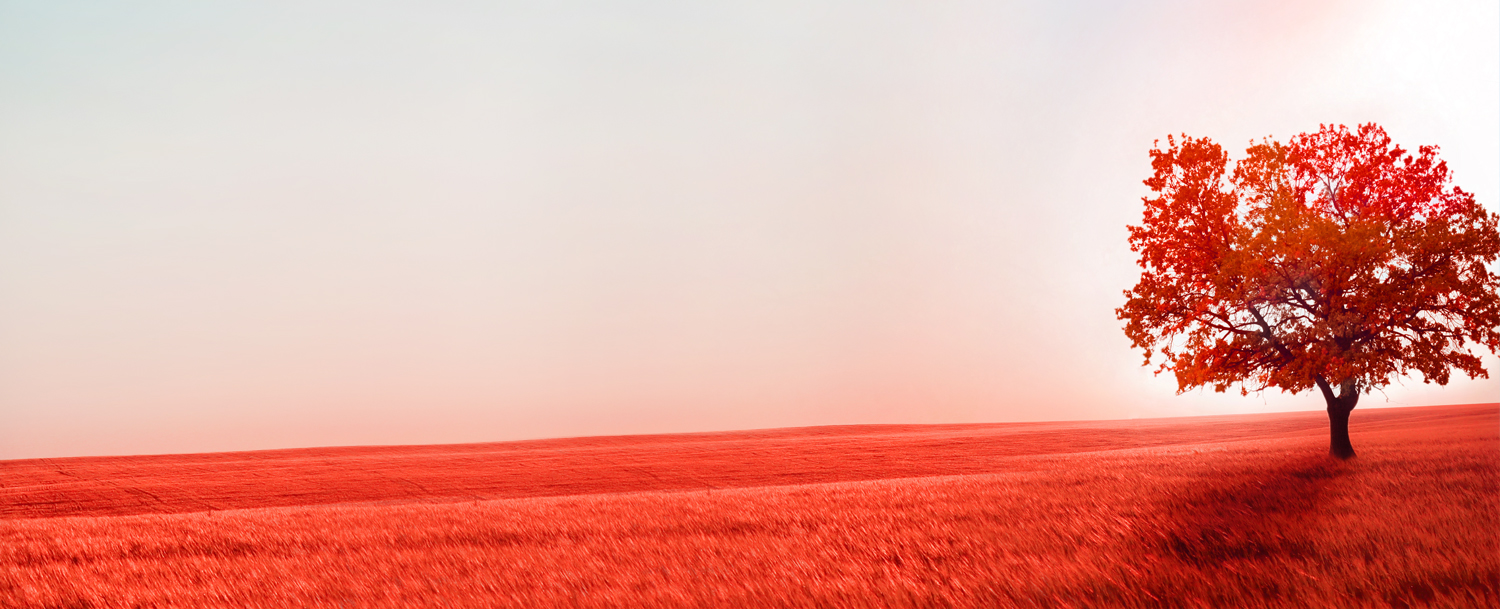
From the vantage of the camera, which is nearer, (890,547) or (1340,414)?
(890,547)

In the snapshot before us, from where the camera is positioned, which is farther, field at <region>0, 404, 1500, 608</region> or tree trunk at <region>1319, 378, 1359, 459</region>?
tree trunk at <region>1319, 378, 1359, 459</region>

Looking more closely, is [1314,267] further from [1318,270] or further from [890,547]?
[890,547]

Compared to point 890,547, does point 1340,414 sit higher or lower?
higher

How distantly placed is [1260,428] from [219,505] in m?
64.5

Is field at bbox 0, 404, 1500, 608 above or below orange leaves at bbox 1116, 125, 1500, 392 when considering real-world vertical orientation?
below

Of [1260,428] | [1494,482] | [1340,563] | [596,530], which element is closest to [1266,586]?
[1340,563]

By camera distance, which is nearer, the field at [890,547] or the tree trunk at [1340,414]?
the field at [890,547]

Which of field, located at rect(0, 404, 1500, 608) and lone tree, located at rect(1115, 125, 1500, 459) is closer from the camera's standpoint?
field, located at rect(0, 404, 1500, 608)

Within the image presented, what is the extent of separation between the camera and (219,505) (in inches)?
1258

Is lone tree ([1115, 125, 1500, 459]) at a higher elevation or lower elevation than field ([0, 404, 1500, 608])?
higher

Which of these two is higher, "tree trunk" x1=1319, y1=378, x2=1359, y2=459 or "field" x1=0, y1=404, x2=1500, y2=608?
"tree trunk" x1=1319, y1=378, x2=1359, y2=459

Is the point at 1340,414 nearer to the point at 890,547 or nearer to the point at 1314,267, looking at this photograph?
the point at 1314,267

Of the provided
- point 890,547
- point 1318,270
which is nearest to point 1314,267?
point 1318,270

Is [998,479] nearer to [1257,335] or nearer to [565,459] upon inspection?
[1257,335]
